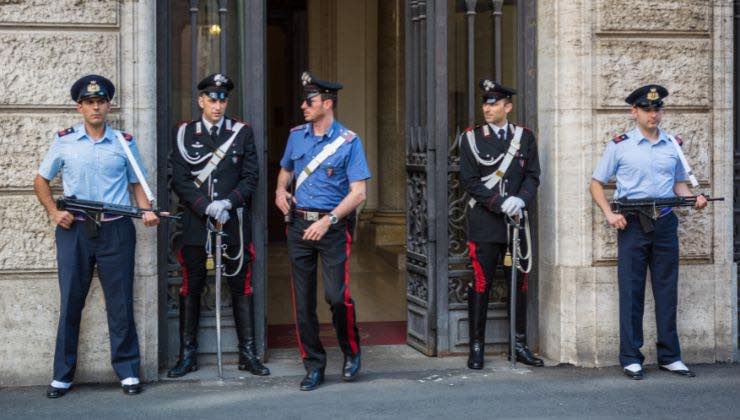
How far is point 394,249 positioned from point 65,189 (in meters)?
7.96

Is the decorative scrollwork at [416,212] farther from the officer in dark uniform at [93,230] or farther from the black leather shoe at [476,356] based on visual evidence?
the officer in dark uniform at [93,230]

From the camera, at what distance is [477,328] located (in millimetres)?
9102

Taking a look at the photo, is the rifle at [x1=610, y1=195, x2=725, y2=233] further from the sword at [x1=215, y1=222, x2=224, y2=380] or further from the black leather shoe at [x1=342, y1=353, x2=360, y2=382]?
the sword at [x1=215, y1=222, x2=224, y2=380]

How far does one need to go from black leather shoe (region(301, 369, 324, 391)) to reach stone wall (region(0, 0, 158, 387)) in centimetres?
123

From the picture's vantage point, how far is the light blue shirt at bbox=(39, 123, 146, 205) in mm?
8070

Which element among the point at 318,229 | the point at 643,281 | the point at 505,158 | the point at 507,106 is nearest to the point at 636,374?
the point at 643,281

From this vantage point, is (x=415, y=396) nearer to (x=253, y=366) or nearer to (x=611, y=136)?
(x=253, y=366)

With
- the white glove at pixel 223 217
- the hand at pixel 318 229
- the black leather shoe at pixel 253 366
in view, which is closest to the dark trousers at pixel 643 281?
the hand at pixel 318 229

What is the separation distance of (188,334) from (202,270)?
0.47m

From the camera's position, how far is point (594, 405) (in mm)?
7961

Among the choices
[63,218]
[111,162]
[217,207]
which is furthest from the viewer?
[217,207]

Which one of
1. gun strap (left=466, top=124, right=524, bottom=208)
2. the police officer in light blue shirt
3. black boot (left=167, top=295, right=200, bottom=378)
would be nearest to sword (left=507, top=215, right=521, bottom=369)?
gun strap (left=466, top=124, right=524, bottom=208)

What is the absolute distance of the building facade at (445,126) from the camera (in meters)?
8.47

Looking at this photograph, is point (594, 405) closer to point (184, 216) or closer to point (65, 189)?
point (184, 216)
